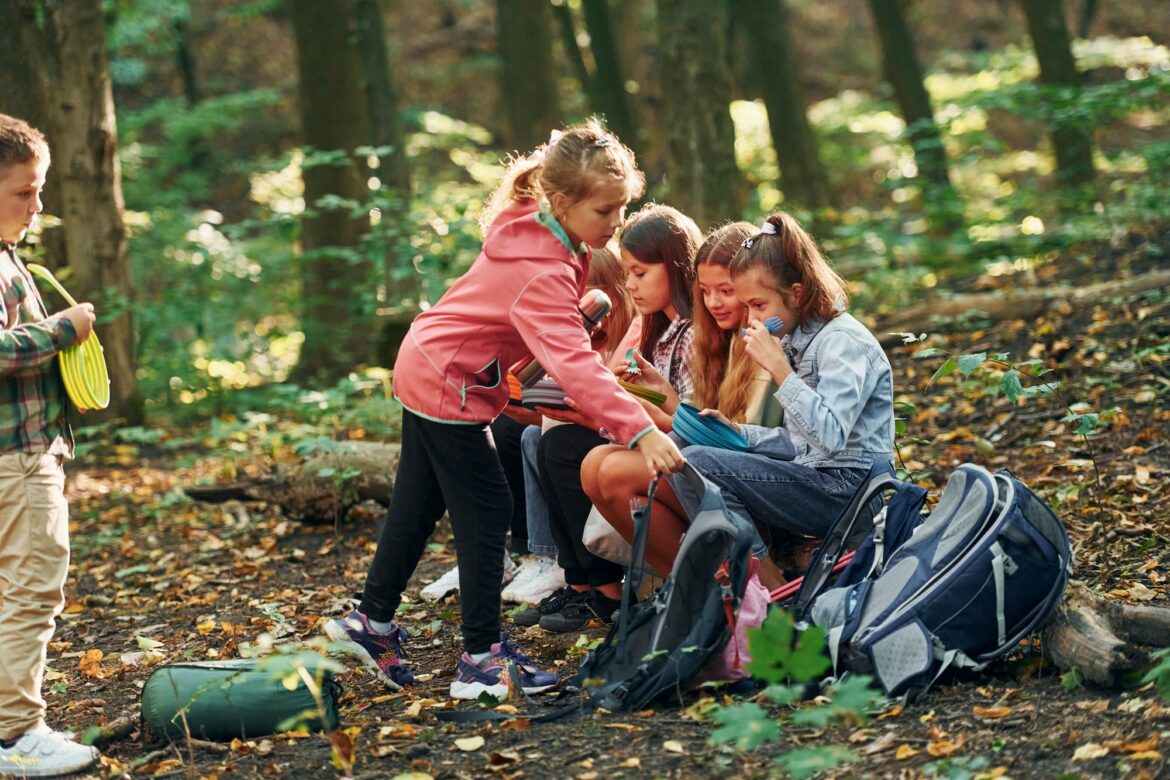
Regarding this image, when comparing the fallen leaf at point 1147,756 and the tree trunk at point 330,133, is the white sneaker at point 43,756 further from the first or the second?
the tree trunk at point 330,133

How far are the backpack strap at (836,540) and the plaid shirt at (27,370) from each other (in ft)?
7.07

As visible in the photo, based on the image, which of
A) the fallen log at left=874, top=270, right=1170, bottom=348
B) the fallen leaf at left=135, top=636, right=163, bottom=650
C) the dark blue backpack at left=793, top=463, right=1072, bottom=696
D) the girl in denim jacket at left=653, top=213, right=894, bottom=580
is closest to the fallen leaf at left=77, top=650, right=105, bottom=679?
the fallen leaf at left=135, top=636, right=163, bottom=650

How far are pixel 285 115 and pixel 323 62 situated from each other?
11.3 m

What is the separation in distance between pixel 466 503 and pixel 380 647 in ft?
1.92

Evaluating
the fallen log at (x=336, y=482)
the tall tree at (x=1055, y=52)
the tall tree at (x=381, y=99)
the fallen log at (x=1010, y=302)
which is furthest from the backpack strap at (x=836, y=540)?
the tall tree at (x=1055, y=52)

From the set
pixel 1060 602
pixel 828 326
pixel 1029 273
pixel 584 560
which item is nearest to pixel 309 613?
pixel 584 560

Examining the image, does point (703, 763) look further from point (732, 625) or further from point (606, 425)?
point (606, 425)

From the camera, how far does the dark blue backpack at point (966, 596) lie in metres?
3.11

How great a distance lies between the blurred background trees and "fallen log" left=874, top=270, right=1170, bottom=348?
41.7 inches

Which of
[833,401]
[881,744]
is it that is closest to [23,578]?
[881,744]

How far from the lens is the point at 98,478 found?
7895 millimetres

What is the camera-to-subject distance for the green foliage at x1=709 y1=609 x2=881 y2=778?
7.55 feet

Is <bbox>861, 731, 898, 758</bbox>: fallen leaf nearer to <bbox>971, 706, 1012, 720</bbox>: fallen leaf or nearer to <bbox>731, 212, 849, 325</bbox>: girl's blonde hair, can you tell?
<bbox>971, 706, 1012, 720</bbox>: fallen leaf

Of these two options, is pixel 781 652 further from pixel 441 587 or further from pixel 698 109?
pixel 698 109
